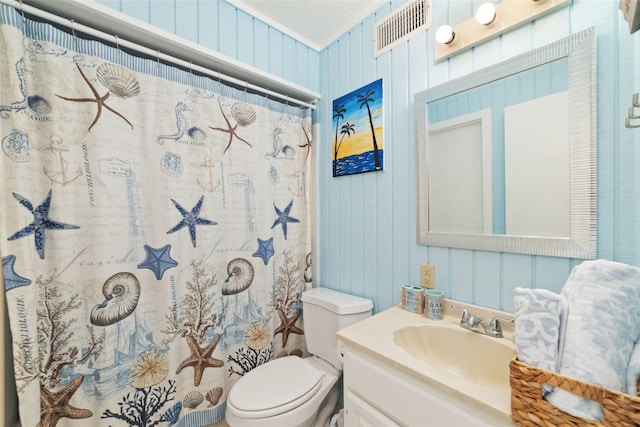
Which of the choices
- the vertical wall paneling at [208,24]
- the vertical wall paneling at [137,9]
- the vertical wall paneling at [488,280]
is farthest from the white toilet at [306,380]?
the vertical wall paneling at [137,9]

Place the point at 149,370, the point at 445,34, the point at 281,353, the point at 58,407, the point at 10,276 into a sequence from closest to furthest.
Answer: the point at 10,276 → the point at 58,407 → the point at 445,34 → the point at 149,370 → the point at 281,353

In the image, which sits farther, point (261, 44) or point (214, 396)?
point (261, 44)

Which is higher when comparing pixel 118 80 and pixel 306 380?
pixel 118 80

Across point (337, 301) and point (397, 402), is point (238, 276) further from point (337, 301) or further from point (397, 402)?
point (397, 402)

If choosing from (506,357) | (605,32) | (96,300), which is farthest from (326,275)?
(605,32)

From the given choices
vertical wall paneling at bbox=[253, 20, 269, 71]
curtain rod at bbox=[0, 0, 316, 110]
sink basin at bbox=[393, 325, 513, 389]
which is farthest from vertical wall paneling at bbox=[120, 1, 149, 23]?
sink basin at bbox=[393, 325, 513, 389]

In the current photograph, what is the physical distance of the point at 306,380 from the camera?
4.30 feet

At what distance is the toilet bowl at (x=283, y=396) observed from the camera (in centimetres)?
111

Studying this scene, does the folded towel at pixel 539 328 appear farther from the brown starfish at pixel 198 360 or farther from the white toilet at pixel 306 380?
the brown starfish at pixel 198 360

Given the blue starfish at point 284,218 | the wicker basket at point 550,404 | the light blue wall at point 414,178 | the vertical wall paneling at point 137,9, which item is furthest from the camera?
the blue starfish at point 284,218

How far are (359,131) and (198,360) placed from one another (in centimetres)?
157

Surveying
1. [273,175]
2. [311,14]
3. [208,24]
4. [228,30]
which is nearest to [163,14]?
[208,24]

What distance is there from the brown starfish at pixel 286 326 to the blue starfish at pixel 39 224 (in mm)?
1189

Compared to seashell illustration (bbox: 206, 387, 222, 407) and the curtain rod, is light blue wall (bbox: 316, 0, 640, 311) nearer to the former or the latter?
the curtain rod
